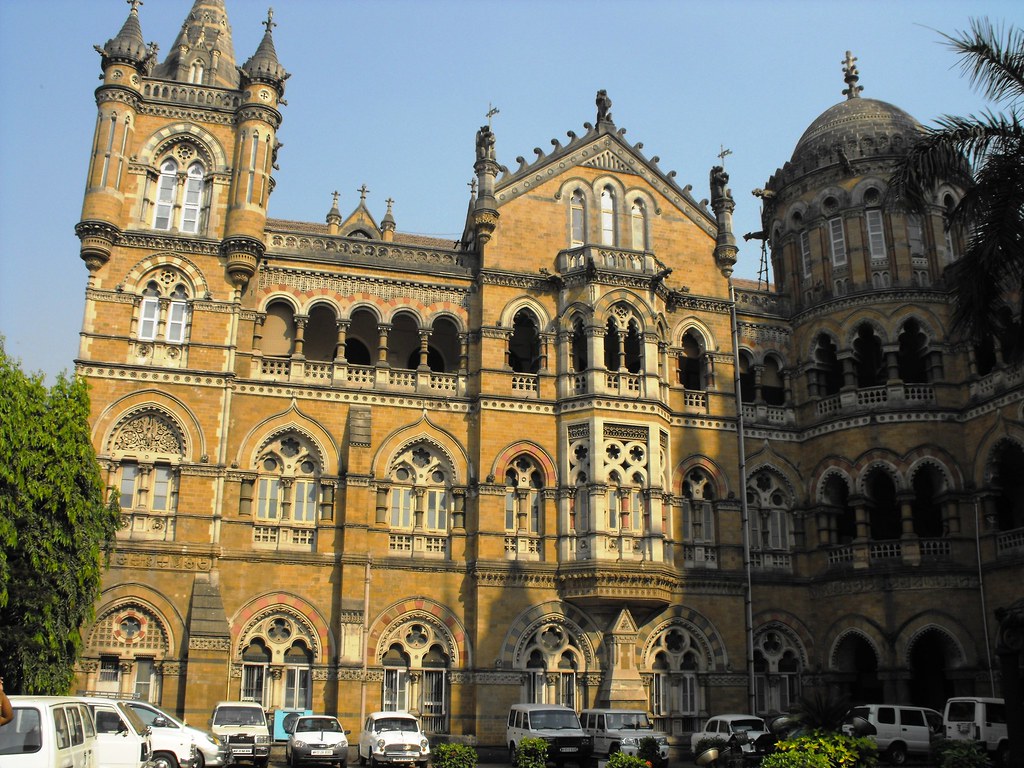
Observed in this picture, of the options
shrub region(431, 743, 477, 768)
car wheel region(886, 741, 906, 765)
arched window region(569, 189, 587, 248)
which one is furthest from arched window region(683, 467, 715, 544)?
shrub region(431, 743, 477, 768)

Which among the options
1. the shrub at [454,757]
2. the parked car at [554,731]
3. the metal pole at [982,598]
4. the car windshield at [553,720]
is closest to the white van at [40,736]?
the shrub at [454,757]

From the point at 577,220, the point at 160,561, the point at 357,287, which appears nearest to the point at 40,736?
the point at 160,561

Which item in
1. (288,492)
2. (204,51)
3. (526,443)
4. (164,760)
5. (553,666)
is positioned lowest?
(164,760)

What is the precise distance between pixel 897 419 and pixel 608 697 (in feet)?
44.6

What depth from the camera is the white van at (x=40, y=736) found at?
13.7m

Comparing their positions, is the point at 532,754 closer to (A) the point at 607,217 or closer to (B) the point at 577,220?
(B) the point at 577,220

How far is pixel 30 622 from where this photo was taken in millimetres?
24500

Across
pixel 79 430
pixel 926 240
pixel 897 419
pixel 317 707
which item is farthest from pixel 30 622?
pixel 926 240

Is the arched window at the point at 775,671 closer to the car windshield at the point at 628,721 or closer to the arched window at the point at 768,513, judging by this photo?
the arched window at the point at 768,513

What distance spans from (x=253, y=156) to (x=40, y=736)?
23.9 metres

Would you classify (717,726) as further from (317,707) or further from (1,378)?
(1,378)

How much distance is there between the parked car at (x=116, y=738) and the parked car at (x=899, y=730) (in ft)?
61.7

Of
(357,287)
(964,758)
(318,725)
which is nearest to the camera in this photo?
(964,758)

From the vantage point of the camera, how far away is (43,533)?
81.3ft
